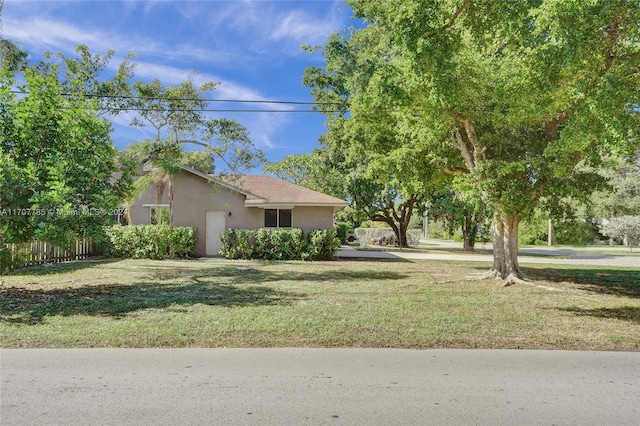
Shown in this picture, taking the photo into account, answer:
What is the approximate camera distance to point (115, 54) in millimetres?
20281

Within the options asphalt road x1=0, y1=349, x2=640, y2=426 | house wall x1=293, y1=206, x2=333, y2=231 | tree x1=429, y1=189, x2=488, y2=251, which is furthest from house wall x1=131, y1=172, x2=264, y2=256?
asphalt road x1=0, y1=349, x2=640, y2=426

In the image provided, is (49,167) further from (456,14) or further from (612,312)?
(612,312)

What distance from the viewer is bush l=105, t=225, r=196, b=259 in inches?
718

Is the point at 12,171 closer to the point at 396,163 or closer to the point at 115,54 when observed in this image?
the point at 396,163

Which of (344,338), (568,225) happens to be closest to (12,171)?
(344,338)

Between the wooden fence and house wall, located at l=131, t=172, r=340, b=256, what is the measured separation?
8.66 ft

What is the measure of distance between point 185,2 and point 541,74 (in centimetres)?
994

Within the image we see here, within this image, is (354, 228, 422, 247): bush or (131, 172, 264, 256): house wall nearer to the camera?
(131, 172, 264, 256): house wall

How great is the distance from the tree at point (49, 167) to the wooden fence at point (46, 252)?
3726 mm

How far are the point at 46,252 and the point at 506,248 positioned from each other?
16303 mm

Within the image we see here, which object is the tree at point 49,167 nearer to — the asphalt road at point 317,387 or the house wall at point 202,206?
the asphalt road at point 317,387

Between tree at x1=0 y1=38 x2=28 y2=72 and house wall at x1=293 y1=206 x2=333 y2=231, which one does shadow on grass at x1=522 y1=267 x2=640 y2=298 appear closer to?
house wall at x1=293 y1=206 x2=333 y2=231

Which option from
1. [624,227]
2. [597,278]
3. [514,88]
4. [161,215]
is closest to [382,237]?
[624,227]

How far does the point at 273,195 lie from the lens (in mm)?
20844
